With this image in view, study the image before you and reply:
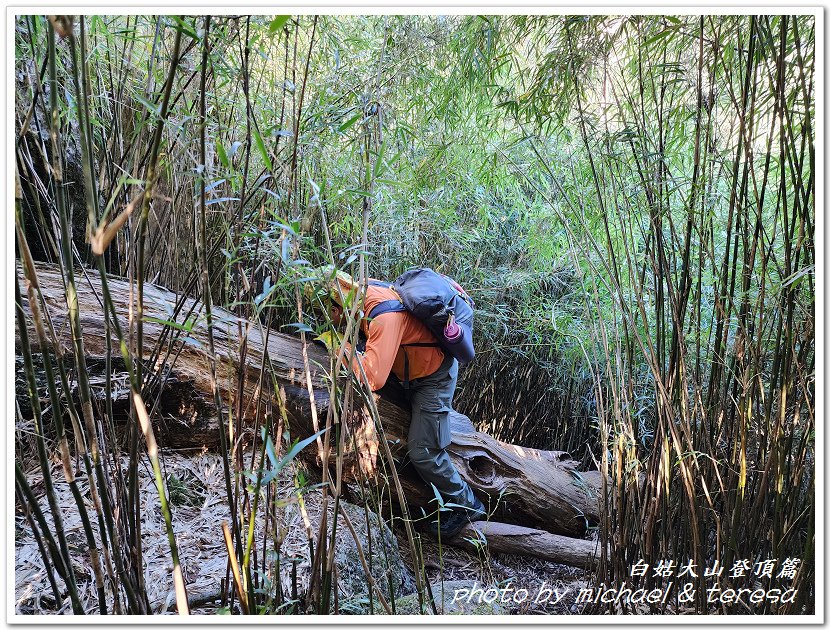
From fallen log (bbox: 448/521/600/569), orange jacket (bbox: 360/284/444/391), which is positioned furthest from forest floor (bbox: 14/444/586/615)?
orange jacket (bbox: 360/284/444/391)

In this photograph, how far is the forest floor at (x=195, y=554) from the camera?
1.34 m

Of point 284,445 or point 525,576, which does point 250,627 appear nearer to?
point 284,445

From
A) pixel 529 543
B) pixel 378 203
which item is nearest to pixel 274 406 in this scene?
pixel 378 203

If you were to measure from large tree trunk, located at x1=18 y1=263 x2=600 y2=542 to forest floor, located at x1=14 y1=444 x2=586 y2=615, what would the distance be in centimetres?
17

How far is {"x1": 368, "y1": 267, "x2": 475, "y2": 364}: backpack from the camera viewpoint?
71.6 inches

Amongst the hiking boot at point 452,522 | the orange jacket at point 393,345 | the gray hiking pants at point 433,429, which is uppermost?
the orange jacket at point 393,345

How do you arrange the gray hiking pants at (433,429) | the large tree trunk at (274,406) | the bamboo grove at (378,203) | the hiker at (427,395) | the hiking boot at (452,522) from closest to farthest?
the bamboo grove at (378,203)
the large tree trunk at (274,406)
the hiker at (427,395)
the gray hiking pants at (433,429)
the hiking boot at (452,522)

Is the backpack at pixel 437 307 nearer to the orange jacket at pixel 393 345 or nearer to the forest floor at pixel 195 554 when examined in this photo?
the orange jacket at pixel 393 345

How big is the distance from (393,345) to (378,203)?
2.83ft

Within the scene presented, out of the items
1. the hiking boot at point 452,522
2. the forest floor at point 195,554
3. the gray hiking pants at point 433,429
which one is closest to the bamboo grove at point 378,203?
the forest floor at point 195,554

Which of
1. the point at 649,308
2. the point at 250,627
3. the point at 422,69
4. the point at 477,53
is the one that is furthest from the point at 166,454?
the point at 649,308

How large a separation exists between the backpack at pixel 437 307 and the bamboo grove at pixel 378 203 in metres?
0.29

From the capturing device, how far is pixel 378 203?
2434 millimetres

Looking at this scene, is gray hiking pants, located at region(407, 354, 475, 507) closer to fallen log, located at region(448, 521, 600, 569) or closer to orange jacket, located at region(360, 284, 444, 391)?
orange jacket, located at region(360, 284, 444, 391)
